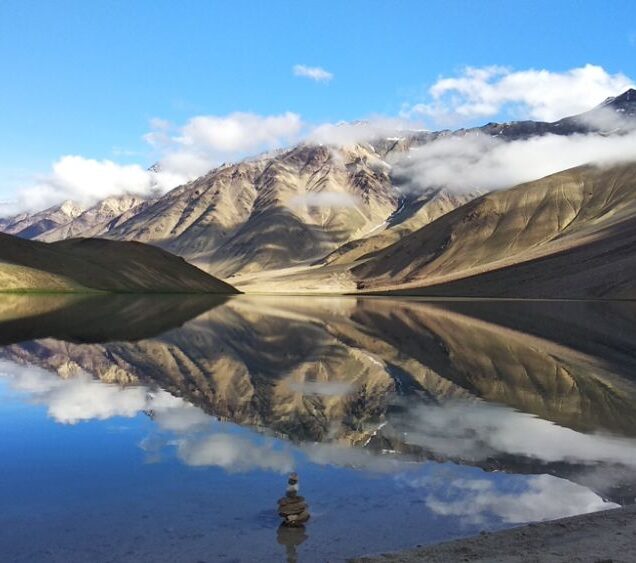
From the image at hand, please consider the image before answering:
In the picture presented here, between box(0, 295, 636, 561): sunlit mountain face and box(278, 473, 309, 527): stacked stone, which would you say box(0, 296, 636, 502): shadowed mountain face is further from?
box(278, 473, 309, 527): stacked stone

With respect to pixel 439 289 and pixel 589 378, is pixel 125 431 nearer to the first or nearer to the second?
pixel 589 378

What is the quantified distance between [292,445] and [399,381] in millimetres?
14743

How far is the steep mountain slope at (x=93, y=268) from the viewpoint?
117750 millimetres

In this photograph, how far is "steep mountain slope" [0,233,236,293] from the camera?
117750 mm

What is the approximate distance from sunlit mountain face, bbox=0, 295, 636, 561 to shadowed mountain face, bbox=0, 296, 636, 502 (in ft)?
0.52

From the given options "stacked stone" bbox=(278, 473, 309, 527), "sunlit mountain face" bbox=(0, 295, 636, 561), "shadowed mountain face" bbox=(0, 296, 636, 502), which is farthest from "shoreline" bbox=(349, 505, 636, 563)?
"shadowed mountain face" bbox=(0, 296, 636, 502)

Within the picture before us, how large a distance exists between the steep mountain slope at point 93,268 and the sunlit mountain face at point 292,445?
77.6 m

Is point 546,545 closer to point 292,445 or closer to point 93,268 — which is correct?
point 292,445

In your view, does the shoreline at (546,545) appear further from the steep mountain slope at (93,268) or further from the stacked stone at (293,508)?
the steep mountain slope at (93,268)

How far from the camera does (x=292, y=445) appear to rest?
2000 centimetres

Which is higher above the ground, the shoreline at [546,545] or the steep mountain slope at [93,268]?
the steep mountain slope at [93,268]

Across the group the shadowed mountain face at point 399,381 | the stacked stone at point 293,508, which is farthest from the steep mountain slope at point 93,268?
the stacked stone at point 293,508

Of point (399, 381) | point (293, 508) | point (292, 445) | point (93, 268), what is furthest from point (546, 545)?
point (93, 268)

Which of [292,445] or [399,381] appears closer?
[292,445]
